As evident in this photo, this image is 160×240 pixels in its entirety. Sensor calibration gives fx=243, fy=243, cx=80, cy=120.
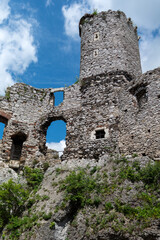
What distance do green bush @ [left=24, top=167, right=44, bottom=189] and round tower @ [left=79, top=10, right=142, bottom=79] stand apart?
6.41m

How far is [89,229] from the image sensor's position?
27.9 ft

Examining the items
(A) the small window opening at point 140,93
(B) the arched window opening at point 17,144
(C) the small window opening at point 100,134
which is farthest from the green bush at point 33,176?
Result: (A) the small window opening at point 140,93

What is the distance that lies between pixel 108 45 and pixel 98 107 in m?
4.88

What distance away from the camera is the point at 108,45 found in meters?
15.8

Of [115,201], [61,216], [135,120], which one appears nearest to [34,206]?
[61,216]

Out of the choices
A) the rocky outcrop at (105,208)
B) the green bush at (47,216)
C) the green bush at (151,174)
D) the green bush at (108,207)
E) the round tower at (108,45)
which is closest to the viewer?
the rocky outcrop at (105,208)

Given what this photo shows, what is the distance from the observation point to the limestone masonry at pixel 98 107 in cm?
1141

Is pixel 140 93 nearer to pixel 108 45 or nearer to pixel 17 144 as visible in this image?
pixel 108 45

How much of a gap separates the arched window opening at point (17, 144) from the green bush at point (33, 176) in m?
1.74

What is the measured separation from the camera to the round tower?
1509cm

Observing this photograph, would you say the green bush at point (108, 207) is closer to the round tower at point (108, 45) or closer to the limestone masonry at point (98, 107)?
the limestone masonry at point (98, 107)

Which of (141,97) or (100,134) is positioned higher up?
(141,97)

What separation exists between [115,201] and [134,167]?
1.71 m

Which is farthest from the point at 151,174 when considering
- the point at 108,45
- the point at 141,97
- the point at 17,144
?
the point at 108,45
